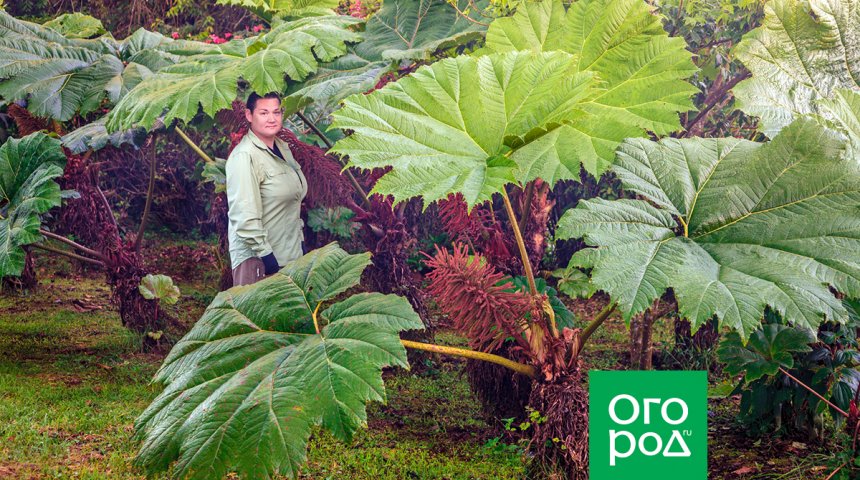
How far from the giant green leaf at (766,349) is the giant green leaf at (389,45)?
1648 millimetres

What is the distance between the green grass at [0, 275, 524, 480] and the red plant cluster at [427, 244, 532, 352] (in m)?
0.70

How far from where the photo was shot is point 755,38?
8.00 feet

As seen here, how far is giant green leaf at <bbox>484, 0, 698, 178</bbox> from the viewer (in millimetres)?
2232

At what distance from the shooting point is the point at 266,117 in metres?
3.71

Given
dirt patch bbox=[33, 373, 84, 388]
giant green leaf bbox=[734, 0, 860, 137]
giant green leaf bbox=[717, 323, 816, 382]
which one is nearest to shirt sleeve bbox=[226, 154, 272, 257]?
dirt patch bbox=[33, 373, 84, 388]

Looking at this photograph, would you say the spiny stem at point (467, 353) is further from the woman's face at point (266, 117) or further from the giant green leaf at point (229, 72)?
the woman's face at point (266, 117)

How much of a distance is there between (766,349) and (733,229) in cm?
102

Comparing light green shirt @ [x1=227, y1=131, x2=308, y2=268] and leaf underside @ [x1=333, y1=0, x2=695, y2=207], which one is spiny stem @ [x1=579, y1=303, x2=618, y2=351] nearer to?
leaf underside @ [x1=333, y1=0, x2=695, y2=207]

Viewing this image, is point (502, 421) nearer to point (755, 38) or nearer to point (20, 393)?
point (755, 38)

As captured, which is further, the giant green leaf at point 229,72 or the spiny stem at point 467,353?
the giant green leaf at point 229,72

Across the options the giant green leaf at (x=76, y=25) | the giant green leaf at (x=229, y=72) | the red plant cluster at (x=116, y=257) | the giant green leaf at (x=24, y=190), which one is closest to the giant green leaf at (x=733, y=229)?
the giant green leaf at (x=229, y=72)

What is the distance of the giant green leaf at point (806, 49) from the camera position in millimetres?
2418

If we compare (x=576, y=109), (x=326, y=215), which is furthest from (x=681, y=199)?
(x=326, y=215)

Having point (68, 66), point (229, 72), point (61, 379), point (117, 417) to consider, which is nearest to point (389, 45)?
→ point (229, 72)
